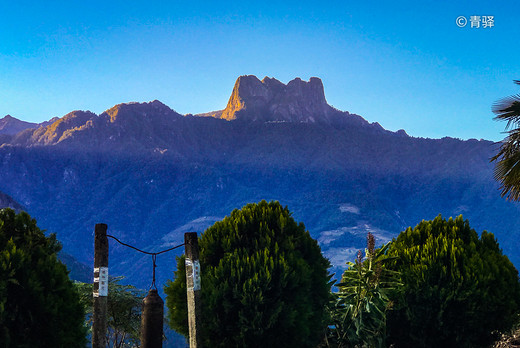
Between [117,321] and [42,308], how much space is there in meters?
6.92

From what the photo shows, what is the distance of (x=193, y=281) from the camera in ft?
A: 30.4

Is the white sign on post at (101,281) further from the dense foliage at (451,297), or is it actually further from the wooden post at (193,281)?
the dense foliage at (451,297)

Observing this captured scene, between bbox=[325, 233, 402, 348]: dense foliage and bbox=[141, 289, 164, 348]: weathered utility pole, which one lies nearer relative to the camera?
bbox=[141, 289, 164, 348]: weathered utility pole

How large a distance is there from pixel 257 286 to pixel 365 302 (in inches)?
116

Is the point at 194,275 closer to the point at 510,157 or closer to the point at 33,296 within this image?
the point at 33,296

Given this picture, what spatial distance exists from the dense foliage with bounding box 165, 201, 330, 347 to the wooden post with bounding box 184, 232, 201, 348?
1.50 meters

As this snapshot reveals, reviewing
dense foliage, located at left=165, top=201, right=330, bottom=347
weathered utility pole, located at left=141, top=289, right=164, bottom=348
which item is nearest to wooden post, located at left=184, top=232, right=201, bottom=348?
weathered utility pole, located at left=141, top=289, right=164, bottom=348

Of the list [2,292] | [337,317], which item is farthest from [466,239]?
[2,292]

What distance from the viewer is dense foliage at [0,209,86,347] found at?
8672 mm

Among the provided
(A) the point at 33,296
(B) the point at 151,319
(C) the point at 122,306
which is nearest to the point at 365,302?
(B) the point at 151,319

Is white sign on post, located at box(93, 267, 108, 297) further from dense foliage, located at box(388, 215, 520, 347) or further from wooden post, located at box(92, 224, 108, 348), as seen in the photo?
dense foliage, located at box(388, 215, 520, 347)

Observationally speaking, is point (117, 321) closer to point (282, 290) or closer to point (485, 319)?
point (282, 290)

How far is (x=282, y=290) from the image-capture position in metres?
11.1

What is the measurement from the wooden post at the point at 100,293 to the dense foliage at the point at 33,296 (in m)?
0.71
